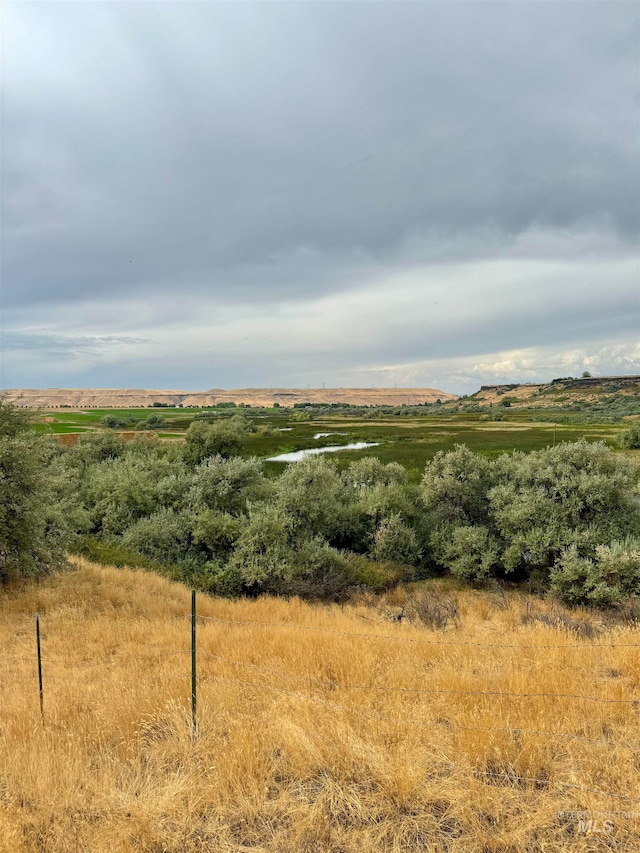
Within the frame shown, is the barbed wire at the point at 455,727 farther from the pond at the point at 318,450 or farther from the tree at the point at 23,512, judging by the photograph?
the pond at the point at 318,450

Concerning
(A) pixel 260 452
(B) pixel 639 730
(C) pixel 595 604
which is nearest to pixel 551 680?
(B) pixel 639 730

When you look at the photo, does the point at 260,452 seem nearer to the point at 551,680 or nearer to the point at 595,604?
the point at 595,604

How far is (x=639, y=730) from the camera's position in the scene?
5.34 meters

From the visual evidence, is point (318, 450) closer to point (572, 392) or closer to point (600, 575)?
point (600, 575)

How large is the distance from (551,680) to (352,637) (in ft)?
12.9

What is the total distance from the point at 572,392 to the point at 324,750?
173 meters

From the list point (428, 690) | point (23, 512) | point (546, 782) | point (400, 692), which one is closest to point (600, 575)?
point (428, 690)

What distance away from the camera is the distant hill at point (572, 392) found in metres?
138

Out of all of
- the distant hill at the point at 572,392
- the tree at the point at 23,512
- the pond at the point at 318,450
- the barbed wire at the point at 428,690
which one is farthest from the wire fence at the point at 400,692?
the distant hill at the point at 572,392

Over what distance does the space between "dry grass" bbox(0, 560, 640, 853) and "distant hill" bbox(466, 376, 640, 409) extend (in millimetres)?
139697

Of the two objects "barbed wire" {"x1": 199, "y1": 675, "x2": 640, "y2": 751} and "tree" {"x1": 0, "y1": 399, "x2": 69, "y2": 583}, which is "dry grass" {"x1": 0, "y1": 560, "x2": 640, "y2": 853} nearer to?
"barbed wire" {"x1": 199, "y1": 675, "x2": 640, "y2": 751}

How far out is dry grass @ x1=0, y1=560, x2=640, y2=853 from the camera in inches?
155

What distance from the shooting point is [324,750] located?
193 inches

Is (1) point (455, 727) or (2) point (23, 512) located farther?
(2) point (23, 512)
